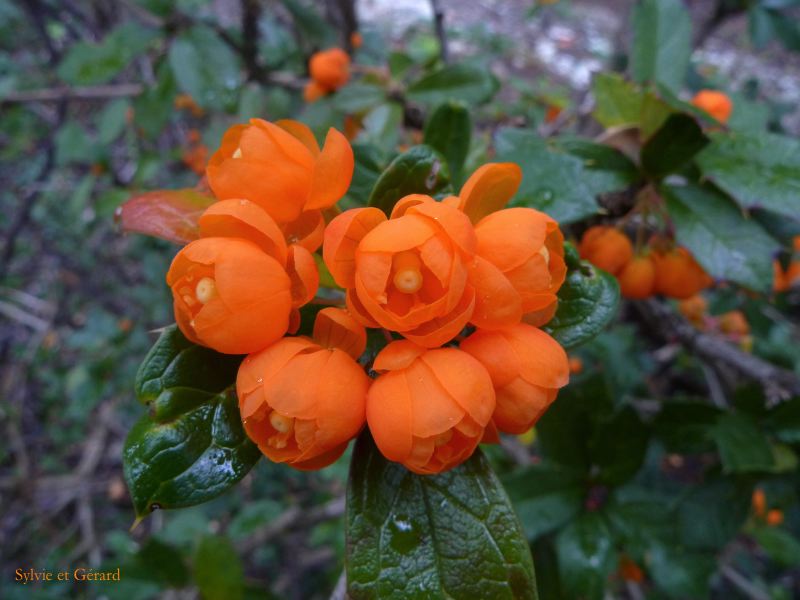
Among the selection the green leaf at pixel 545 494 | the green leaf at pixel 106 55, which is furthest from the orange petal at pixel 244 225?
the green leaf at pixel 106 55

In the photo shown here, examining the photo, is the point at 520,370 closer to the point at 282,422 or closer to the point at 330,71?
the point at 282,422

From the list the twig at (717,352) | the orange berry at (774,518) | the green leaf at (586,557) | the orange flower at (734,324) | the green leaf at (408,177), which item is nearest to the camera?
the green leaf at (408,177)

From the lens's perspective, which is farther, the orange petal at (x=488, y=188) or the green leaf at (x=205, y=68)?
the green leaf at (x=205, y=68)

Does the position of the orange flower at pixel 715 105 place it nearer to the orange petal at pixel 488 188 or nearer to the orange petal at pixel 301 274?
the orange petal at pixel 488 188

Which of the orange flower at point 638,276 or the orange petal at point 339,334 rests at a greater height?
the orange petal at point 339,334

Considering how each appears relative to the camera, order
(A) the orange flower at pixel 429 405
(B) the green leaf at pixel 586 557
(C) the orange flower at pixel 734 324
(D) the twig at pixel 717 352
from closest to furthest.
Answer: (A) the orange flower at pixel 429 405
(B) the green leaf at pixel 586 557
(D) the twig at pixel 717 352
(C) the orange flower at pixel 734 324

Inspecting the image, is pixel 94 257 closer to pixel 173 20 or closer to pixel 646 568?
pixel 173 20

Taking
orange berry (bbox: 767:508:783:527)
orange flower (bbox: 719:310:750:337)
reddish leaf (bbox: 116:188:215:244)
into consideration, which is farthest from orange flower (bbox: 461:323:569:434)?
orange berry (bbox: 767:508:783:527)
